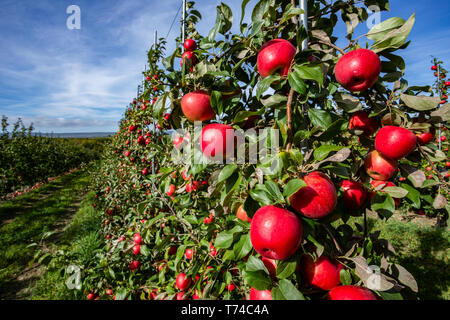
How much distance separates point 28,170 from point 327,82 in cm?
1166

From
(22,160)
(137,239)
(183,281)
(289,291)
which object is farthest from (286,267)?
(22,160)

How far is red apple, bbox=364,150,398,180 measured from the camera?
0.75 m

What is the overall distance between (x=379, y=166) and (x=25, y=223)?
22.3ft

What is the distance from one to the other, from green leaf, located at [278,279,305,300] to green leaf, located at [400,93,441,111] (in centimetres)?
60

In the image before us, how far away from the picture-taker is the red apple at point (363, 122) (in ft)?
2.64

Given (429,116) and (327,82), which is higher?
(327,82)

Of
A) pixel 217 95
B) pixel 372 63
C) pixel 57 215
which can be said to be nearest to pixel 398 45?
pixel 372 63

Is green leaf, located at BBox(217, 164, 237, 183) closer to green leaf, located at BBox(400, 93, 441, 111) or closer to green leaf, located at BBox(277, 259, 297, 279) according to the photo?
green leaf, located at BBox(277, 259, 297, 279)

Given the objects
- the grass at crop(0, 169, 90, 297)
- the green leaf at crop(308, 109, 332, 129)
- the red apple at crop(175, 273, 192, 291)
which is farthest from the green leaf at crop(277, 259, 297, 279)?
the grass at crop(0, 169, 90, 297)

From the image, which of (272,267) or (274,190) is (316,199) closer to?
(274,190)

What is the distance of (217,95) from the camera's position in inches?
27.6

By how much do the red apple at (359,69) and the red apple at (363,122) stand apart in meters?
0.15

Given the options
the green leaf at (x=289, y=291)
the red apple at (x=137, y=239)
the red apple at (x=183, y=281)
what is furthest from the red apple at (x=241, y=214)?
the red apple at (x=137, y=239)
